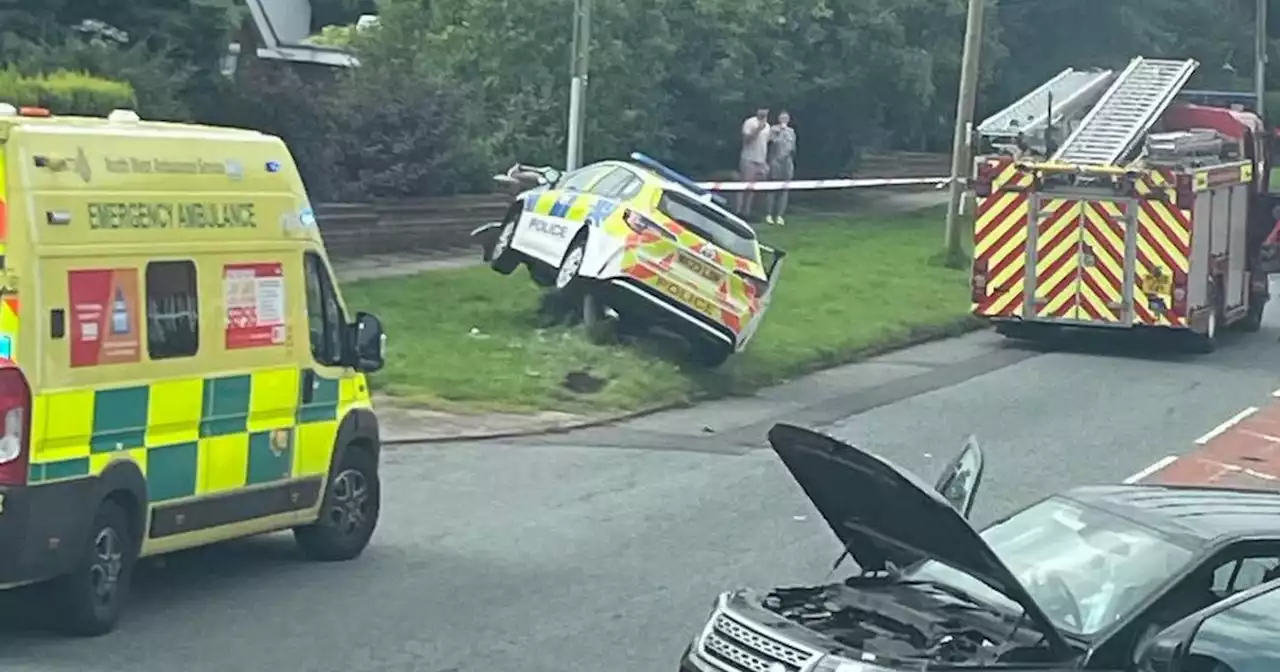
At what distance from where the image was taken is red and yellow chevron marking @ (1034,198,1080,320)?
25.7 m

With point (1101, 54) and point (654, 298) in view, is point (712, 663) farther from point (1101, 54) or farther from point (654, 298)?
point (1101, 54)

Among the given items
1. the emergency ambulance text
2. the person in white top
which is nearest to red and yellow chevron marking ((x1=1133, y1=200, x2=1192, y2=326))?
the person in white top

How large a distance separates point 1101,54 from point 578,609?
4088 centimetres

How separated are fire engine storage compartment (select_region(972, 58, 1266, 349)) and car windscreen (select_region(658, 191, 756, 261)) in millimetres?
5546

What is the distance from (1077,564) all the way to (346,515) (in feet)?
18.9

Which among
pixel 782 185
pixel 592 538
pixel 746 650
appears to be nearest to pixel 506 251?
pixel 592 538

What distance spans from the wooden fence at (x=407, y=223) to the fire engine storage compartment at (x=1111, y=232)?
6.93 meters

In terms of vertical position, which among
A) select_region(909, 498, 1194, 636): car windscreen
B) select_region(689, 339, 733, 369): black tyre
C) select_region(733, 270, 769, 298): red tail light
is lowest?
select_region(689, 339, 733, 369): black tyre

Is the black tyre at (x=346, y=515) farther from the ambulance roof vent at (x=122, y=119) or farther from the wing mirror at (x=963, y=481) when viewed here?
the wing mirror at (x=963, y=481)

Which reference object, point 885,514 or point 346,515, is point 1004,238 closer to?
point 346,515

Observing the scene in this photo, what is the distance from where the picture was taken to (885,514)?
8.00 metres

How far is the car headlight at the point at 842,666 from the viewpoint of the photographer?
23.1ft

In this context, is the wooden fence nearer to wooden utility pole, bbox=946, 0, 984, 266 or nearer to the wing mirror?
wooden utility pole, bbox=946, 0, 984, 266

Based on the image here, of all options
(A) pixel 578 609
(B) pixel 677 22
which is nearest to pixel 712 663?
(A) pixel 578 609
